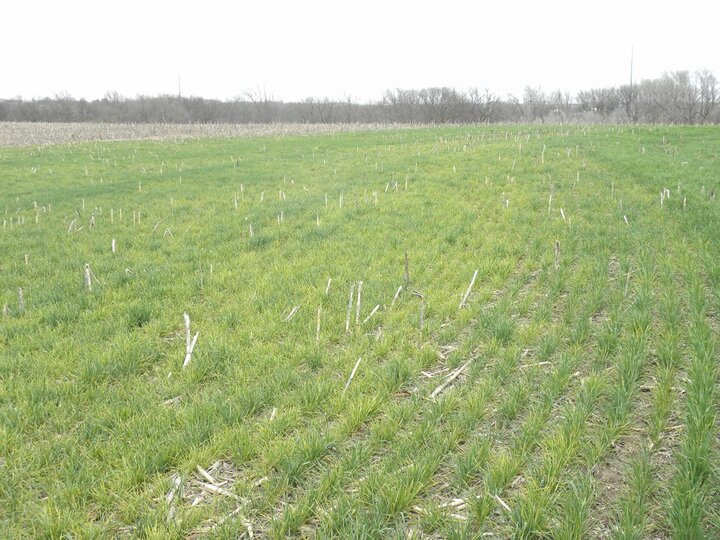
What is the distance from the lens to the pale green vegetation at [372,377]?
9.84 ft

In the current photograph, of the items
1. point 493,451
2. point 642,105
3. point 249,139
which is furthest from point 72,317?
point 642,105

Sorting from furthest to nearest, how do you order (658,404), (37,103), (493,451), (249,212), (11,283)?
(37,103)
(249,212)
(11,283)
(658,404)
(493,451)

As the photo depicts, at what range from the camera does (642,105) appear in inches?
2756

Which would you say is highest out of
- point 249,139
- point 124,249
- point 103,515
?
point 249,139

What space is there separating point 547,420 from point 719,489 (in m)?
1.18

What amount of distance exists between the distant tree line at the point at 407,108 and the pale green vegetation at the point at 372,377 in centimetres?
6770

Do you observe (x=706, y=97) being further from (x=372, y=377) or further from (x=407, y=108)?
(x=372, y=377)

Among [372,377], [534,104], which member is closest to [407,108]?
[534,104]

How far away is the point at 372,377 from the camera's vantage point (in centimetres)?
464

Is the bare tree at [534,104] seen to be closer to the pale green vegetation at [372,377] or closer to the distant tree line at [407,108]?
the distant tree line at [407,108]

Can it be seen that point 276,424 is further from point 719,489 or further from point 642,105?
point 642,105

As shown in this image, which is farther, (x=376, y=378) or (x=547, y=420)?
(x=376, y=378)

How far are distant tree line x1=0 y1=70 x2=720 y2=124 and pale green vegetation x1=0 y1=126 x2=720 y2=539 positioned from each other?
67700mm

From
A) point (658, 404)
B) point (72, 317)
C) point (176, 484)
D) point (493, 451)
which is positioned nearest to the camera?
point (176, 484)
